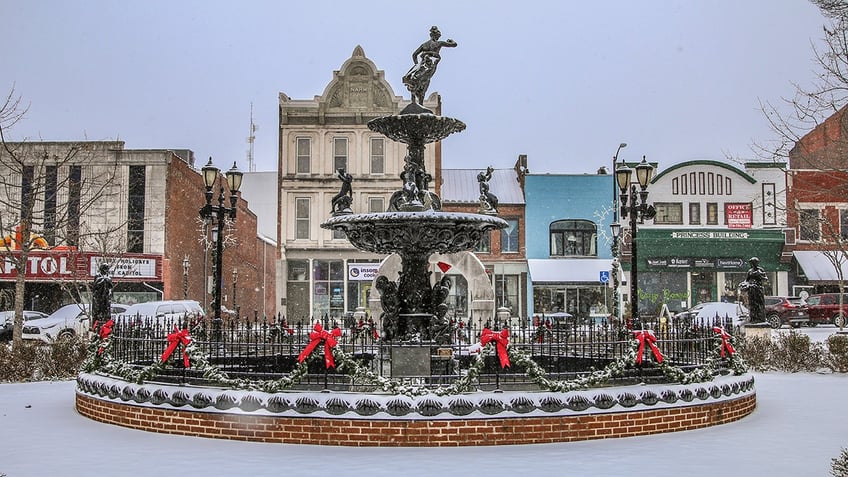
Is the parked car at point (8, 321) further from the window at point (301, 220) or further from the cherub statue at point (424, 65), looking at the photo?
the cherub statue at point (424, 65)

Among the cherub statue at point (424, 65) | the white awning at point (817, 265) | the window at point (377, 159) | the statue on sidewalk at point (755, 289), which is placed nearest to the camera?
the cherub statue at point (424, 65)

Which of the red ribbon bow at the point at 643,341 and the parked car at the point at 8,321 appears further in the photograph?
the parked car at the point at 8,321

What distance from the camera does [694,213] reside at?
148 ft

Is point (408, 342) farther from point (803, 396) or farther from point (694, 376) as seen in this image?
point (803, 396)

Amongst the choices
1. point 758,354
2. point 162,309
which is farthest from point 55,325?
point 758,354

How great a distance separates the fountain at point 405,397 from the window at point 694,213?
33.6m

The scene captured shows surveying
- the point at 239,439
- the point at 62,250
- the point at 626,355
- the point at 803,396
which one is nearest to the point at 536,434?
the point at 626,355

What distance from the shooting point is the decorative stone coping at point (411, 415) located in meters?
9.92

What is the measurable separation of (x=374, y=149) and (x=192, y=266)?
40.0ft

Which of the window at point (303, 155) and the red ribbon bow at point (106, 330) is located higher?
the window at point (303, 155)

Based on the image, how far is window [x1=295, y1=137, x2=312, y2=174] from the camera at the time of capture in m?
Answer: 43.1

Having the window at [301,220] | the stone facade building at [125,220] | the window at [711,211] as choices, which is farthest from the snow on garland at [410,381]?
the window at [711,211]

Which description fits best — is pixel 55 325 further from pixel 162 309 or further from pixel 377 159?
pixel 377 159

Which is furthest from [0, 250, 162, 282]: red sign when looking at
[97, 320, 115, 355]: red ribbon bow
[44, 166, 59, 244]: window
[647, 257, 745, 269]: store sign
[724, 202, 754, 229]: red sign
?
[724, 202, 754, 229]: red sign
